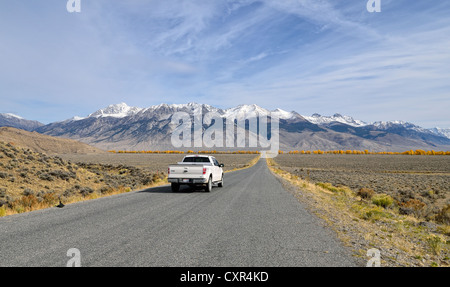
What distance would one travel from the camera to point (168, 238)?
6.51m

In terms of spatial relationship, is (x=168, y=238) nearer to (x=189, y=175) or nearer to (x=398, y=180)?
(x=189, y=175)

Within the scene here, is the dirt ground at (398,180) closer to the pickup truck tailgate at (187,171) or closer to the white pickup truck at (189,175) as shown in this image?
the white pickup truck at (189,175)

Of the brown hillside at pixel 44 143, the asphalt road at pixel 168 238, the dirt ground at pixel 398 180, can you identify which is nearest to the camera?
the asphalt road at pixel 168 238

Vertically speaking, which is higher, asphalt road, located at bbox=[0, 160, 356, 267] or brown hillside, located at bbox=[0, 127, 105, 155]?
brown hillside, located at bbox=[0, 127, 105, 155]

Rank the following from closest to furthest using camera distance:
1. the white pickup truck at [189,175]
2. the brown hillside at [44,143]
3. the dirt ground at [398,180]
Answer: the white pickup truck at [189,175]
the dirt ground at [398,180]
the brown hillside at [44,143]

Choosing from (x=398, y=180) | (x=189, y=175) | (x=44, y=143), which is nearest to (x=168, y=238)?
(x=189, y=175)

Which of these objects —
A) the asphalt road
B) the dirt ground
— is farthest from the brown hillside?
the asphalt road

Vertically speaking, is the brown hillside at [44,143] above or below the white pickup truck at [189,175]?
above

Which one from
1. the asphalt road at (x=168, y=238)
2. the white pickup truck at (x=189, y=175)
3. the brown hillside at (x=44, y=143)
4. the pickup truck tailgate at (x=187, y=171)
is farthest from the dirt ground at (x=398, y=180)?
the brown hillside at (x=44, y=143)

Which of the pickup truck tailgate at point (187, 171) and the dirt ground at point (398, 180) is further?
the dirt ground at point (398, 180)

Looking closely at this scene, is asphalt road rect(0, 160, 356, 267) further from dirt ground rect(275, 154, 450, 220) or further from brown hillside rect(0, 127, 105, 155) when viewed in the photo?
brown hillside rect(0, 127, 105, 155)

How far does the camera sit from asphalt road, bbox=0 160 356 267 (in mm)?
5164

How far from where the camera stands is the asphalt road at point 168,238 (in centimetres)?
516
